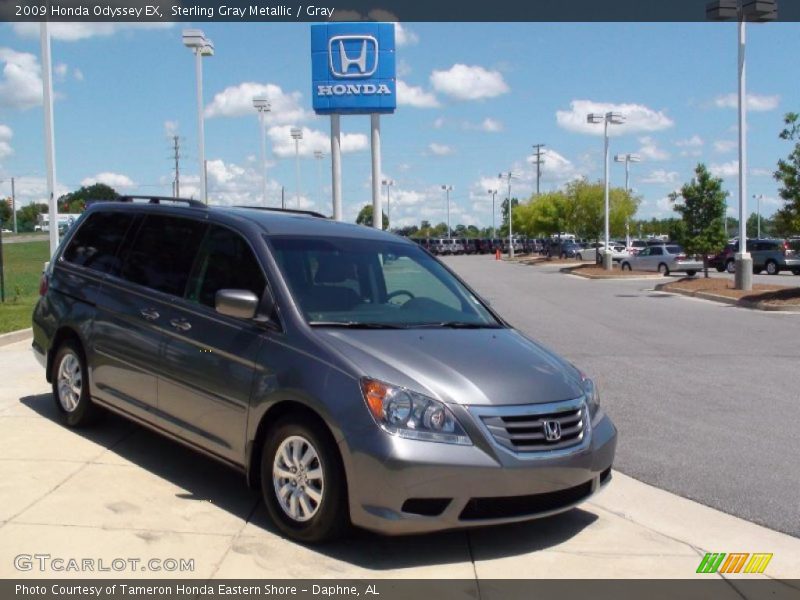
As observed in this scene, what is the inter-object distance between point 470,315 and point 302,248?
124 cm

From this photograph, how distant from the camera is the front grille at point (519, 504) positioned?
15.1ft

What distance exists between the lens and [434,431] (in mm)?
4535

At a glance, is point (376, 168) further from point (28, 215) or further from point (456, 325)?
point (28, 215)

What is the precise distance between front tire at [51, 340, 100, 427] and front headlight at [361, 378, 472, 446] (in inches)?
132

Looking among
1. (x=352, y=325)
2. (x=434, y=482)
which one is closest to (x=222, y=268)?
(x=352, y=325)

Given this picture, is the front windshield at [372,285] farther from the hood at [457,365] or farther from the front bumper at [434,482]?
the front bumper at [434,482]

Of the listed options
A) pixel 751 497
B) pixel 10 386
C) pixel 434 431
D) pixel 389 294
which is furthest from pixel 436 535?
pixel 10 386

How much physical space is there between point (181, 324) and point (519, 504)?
100 inches

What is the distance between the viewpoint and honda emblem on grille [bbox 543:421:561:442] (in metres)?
4.75

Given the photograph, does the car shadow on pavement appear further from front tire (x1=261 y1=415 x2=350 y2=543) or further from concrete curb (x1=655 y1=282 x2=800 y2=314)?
concrete curb (x1=655 y1=282 x2=800 y2=314)

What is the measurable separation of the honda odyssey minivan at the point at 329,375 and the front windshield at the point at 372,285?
0.02m

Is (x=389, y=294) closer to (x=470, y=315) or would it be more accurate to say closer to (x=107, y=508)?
(x=470, y=315)

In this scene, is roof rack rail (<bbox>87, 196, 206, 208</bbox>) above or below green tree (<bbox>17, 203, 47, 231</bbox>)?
below

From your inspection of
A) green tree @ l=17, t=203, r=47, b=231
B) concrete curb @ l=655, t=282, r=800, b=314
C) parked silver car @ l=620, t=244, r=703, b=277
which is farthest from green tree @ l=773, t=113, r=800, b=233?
green tree @ l=17, t=203, r=47, b=231
